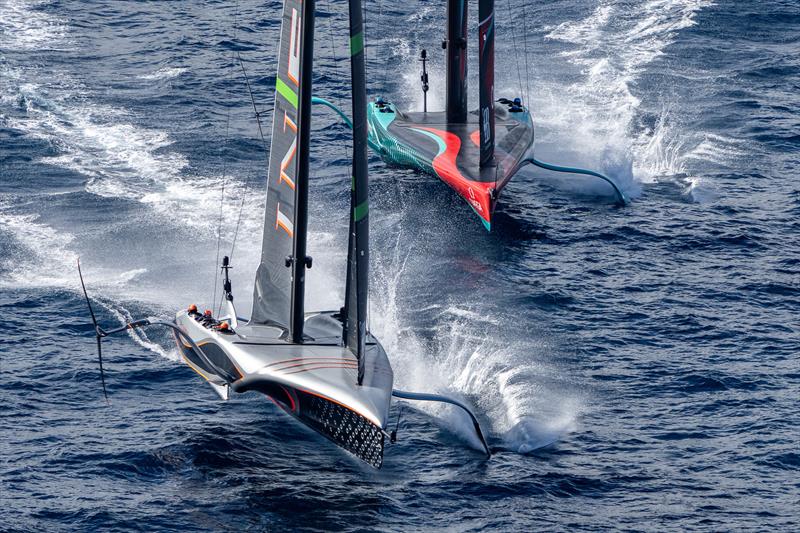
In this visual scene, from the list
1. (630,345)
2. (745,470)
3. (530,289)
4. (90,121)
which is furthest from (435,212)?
(745,470)

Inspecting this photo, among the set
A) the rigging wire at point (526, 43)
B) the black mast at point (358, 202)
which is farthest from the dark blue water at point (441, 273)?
the black mast at point (358, 202)

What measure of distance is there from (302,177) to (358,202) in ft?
10.00

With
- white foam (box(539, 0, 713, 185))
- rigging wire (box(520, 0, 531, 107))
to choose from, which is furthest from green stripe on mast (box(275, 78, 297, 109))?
rigging wire (box(520, 0, 531, 107))

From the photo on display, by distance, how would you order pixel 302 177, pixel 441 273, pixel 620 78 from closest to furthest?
pixel 302 177
pixel 441 273
pixel 620 78

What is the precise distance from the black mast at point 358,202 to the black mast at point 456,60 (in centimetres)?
2274

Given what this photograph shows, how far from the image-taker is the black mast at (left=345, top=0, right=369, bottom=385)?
31688 mm

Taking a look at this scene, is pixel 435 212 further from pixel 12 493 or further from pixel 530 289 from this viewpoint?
pixel 12 493

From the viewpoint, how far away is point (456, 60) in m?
56.1

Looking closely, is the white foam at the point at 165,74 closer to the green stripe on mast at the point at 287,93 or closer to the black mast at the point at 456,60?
the black mast at the point at 456,60

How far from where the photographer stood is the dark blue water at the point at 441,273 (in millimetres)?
33844

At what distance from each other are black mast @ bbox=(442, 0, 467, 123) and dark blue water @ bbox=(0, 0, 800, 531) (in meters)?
3.45

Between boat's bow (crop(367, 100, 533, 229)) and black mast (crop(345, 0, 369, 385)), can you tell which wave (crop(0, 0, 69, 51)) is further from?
black mast (crop(345, 0, 369, 385))

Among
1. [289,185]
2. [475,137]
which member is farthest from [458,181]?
[289,185]

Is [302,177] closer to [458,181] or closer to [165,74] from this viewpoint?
[458,181]
